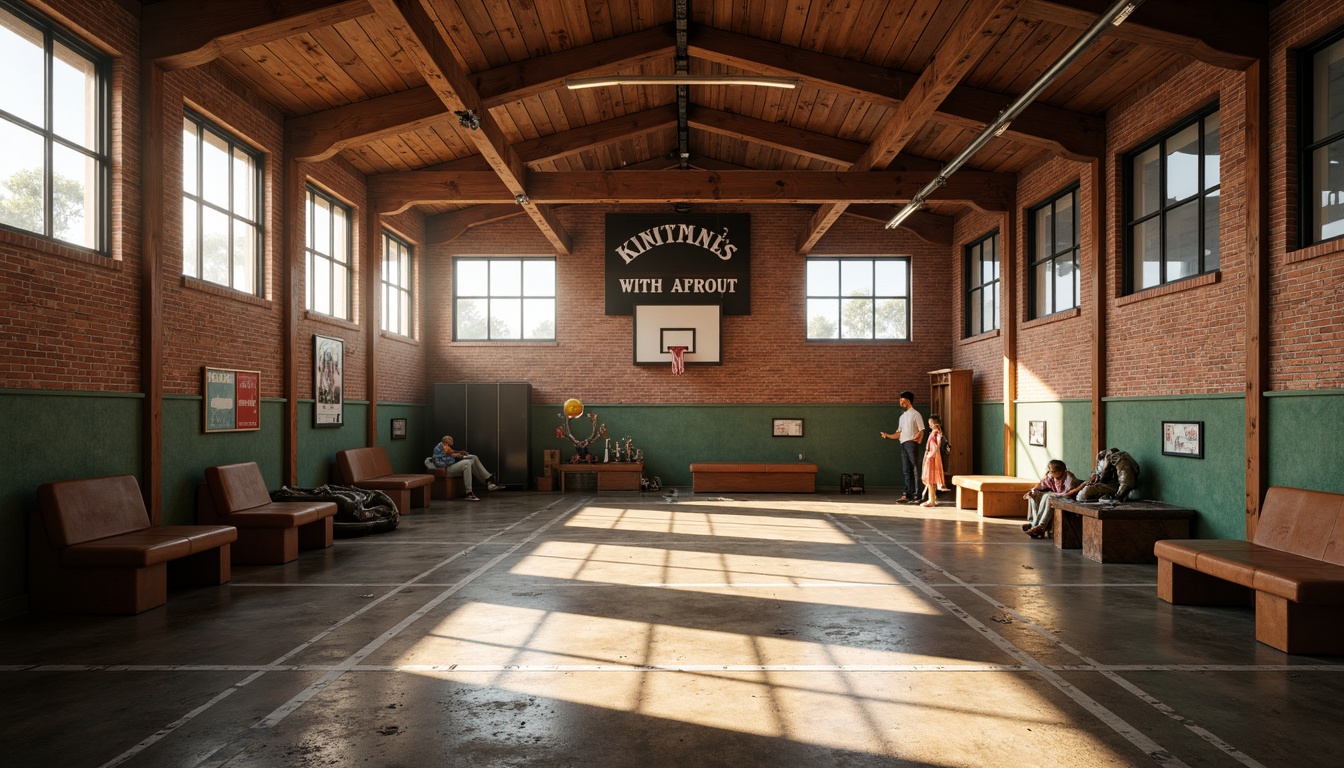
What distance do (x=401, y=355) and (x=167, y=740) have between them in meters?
10.8

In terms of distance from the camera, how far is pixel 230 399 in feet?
27.1

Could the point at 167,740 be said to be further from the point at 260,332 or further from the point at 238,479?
the point at 260,332

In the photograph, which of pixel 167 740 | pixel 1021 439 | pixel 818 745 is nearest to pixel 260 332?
pixel 167 740

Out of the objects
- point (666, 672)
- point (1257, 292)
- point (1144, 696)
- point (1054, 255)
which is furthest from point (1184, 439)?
point (666, 672)

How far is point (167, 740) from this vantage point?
11.2ft

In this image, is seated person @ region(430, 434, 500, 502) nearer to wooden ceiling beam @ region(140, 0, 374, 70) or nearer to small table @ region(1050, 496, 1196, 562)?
wooden ceiling beam @ region(140, 0, 374, 70)

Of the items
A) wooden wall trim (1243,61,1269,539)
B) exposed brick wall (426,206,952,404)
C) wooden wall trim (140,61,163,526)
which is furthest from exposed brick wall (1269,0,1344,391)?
wooden wall trim (140,61,163,526)

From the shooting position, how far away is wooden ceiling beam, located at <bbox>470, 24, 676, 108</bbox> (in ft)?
29.9

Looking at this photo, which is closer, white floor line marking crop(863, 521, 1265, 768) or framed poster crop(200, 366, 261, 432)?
white floor line marking crop(863, 521, 1265, 768)

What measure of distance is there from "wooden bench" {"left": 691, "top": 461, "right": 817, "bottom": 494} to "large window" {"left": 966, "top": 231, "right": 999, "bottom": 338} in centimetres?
378

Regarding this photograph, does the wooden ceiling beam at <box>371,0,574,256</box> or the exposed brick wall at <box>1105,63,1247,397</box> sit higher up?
the wooden ceiling beam at <box>371,0,574,256</box>

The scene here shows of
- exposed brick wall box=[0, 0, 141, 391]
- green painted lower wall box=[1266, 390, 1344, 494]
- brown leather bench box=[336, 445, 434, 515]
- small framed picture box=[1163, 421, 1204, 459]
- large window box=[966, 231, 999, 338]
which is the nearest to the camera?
exposed brick wall box=[0, 0, 141, 391]

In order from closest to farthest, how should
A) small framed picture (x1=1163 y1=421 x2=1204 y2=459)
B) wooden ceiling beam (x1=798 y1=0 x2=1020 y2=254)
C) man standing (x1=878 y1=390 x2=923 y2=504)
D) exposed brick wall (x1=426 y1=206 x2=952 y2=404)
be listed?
1. wooden ceiling beam (x1=798 y1=0 x2=1020 y2=254)
2. small framed picture (x1=1163 y1=421 x2=1204 y2=459)
3. man standing (x1=878 y1=390 x2=923 y2=504)
4. exposed brick wall (x1=426 y1=206 x2=952 y2=404)

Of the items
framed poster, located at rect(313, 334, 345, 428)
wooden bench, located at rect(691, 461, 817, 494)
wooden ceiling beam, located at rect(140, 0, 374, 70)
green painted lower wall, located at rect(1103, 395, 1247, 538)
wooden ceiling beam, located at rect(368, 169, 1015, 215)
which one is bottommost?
wooden bench, located at rect(691, 461, 817, 494)
